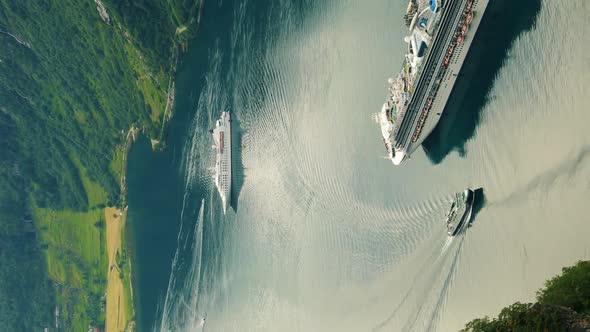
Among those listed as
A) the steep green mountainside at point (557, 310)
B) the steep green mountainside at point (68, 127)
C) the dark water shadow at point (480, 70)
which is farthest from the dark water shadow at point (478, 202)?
the steep green mountainside at point (68, 127)

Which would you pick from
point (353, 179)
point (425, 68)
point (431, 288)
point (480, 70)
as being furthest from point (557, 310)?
point (353, 179)

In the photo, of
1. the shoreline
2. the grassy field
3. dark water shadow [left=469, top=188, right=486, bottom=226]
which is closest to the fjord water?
dark water shadow [left=469, top=188, right=486, bottom=226]

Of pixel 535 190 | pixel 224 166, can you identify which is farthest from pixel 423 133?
pixel 224 166

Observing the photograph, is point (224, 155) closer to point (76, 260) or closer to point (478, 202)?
point (478, 202)

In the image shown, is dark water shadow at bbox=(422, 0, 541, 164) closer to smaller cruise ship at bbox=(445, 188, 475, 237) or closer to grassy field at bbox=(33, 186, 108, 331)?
smaller cruise ship at bbox=(445, 188, 475, 237)

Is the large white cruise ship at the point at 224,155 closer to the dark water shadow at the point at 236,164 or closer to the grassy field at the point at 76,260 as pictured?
the dark water shadow at the point at 236,164

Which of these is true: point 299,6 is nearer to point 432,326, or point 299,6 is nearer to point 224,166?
point 224,166
